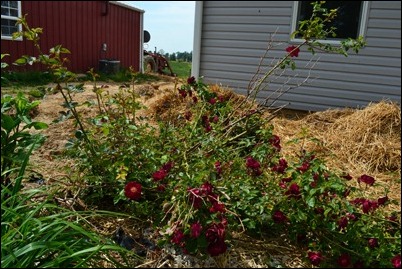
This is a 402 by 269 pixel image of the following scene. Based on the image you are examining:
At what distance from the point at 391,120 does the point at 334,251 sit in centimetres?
226

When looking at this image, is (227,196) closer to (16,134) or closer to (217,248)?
(217,248)

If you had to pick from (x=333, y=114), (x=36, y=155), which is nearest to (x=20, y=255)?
(x=36, y=155)

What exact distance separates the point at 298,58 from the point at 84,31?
703 cm

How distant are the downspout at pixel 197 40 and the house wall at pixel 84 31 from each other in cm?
215

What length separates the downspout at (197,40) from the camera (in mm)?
5086

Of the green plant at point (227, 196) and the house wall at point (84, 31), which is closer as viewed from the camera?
the green plant at point (227, 196)

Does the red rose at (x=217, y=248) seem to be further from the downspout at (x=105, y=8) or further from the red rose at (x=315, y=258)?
the downspout at (x=105, y=8)

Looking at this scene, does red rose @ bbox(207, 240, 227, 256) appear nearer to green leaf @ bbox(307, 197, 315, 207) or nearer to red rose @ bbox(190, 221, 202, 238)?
red rose @ bbox(190, 221, 202, 238)

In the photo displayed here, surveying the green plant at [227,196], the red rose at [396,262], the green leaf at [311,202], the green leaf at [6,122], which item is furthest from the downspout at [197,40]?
the red rose at [396,262]

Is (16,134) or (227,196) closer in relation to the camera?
(227,196)

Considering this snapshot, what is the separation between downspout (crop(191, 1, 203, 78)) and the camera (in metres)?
5.09

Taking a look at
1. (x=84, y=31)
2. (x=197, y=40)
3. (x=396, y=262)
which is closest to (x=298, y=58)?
(x=197, y=40)

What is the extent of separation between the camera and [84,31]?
9.92m

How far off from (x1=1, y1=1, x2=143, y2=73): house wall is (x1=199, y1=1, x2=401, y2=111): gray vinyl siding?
2486 mm
